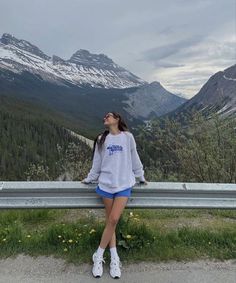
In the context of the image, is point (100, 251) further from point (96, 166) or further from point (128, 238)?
point (96, 166)

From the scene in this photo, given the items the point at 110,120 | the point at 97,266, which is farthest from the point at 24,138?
the point at 97,266

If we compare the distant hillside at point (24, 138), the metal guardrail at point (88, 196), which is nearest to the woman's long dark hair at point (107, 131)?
the metal guardrail at point (88, 196)

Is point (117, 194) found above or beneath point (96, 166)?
beneath

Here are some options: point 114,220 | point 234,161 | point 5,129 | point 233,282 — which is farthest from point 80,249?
point 5,129

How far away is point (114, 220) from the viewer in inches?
160

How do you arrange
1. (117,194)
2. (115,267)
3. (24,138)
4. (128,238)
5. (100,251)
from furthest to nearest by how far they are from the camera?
(24,138) < (128,238) < (117,194) < (100,251) < (115,267)

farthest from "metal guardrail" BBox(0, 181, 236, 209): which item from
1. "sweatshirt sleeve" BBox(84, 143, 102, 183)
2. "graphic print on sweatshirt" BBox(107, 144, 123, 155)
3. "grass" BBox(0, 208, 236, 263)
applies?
"graphic print on sweatshirt" BBox(107, 144, 123, 155)

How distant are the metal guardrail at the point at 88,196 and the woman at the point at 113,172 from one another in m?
0.16

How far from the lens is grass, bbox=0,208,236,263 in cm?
416

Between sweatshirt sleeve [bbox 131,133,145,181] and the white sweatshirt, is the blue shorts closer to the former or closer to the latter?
the white sweatshirt

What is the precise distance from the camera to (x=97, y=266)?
3.82m

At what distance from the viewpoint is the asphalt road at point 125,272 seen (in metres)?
3.65

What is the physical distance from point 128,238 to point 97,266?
62 cm

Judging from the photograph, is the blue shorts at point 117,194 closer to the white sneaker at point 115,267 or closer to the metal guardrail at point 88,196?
the metal guardrail at point 88,196
